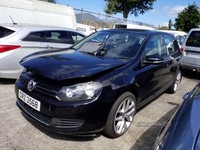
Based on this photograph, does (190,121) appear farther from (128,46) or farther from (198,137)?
(128,46)

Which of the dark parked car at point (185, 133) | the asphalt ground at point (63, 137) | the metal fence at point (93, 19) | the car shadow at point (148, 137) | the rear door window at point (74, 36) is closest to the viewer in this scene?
the dark parked car at point (185, 133)

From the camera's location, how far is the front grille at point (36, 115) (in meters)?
2.23

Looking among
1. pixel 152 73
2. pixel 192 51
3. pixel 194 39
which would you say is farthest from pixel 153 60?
pixel 194 39

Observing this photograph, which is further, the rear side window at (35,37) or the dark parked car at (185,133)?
the rear side window at (35,37)

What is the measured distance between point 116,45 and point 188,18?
3621 centimetres

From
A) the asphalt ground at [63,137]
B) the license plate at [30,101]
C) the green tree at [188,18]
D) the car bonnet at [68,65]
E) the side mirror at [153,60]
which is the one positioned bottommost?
the asphalt ground at [63,137]

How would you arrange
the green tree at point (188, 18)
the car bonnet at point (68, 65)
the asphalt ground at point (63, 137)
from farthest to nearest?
the green tree at point (188, 18) < the asphalt ground at point (63, 137) < the car bonnet at point (68, 65)

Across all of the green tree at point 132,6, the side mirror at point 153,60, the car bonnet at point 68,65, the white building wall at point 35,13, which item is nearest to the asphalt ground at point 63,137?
the car bonnet at point 68,65

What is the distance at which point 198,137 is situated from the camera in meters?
1.26

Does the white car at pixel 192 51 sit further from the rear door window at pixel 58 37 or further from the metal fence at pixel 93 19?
the metal fence at pixel 93 19

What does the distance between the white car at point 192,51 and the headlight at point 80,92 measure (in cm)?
507

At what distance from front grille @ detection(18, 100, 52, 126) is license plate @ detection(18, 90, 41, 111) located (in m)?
0.08

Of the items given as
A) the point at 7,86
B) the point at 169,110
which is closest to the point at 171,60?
the point at 169,110

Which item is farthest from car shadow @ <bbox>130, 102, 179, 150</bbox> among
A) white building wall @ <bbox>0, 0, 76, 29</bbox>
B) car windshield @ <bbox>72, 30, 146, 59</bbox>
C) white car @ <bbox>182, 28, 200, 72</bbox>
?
white building wall @ <bbox>0, 0, 76, 29</bbox>
